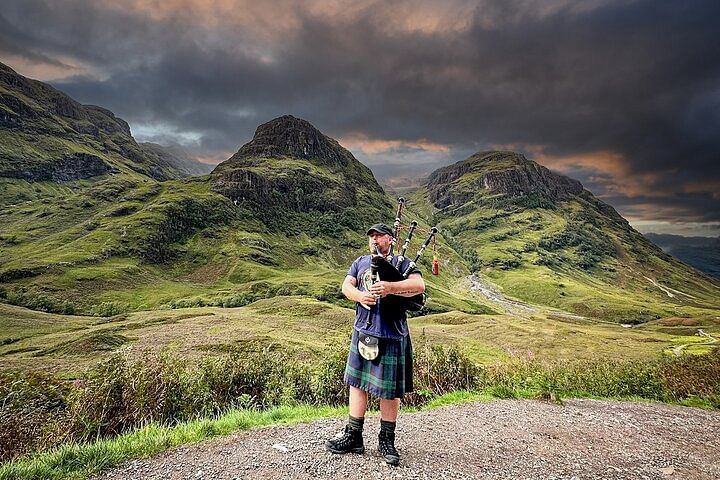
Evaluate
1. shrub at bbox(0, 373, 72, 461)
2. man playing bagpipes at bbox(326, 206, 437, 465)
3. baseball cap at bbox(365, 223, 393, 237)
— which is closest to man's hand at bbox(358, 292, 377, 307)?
man playing bagpipes at bbox(326, 206, 437, 465)

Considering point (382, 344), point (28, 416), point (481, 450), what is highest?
point (382, 344)

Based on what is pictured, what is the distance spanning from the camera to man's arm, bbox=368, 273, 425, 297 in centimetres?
700

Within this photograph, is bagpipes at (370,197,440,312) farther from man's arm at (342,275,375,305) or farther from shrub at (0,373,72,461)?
shrub at (0,373,72,461)

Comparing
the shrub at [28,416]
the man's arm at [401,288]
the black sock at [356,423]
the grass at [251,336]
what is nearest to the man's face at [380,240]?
the man's arm at [401,288]

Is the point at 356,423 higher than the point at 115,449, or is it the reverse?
the point at 356,423

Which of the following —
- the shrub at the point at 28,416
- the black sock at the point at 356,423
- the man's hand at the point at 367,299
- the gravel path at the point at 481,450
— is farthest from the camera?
the shrub at the point at 28,416

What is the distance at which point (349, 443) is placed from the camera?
756 cm

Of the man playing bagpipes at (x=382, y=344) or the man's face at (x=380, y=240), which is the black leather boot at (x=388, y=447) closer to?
the man playing bagpipes at (x=382, y=344)

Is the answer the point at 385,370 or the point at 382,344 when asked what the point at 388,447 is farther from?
the point at 382,344

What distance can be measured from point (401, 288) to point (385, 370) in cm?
167

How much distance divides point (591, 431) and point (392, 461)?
7153 millimetres

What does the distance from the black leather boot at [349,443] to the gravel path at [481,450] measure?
0.14 m

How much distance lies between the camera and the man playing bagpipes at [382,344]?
23.8 ft

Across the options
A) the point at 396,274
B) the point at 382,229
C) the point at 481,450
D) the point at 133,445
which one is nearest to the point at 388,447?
the point at 481,450
